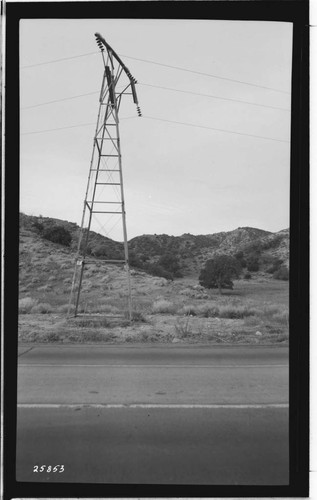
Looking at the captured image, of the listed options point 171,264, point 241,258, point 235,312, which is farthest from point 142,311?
point 241,258

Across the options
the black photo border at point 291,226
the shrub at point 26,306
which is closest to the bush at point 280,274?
the shrub at point 26,306

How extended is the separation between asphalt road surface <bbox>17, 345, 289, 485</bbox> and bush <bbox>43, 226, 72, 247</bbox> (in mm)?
28095

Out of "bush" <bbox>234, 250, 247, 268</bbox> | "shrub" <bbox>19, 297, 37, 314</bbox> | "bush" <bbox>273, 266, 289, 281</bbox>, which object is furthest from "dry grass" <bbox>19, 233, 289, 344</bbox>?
"bush" <bbox>234, 250, 247, 268</bbox>

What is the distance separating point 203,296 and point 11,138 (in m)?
19.4

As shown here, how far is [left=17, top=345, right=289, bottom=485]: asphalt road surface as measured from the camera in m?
3.83

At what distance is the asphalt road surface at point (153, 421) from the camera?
3.83 meters

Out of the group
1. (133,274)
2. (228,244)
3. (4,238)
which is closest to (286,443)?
(4,238)

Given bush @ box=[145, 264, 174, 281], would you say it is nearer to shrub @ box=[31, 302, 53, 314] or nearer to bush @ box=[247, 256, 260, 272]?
bush @ box=[247, 256, 260, 272]

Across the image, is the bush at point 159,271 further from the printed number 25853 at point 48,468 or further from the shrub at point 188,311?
the printed number 25853 at point 48,468

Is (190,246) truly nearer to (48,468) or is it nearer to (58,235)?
(58,235)

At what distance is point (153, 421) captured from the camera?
4832 mm

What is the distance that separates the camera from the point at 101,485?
3.59 meters

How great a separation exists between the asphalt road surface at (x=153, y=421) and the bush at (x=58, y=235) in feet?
92.2

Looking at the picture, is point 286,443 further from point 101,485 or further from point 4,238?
point 4,238
